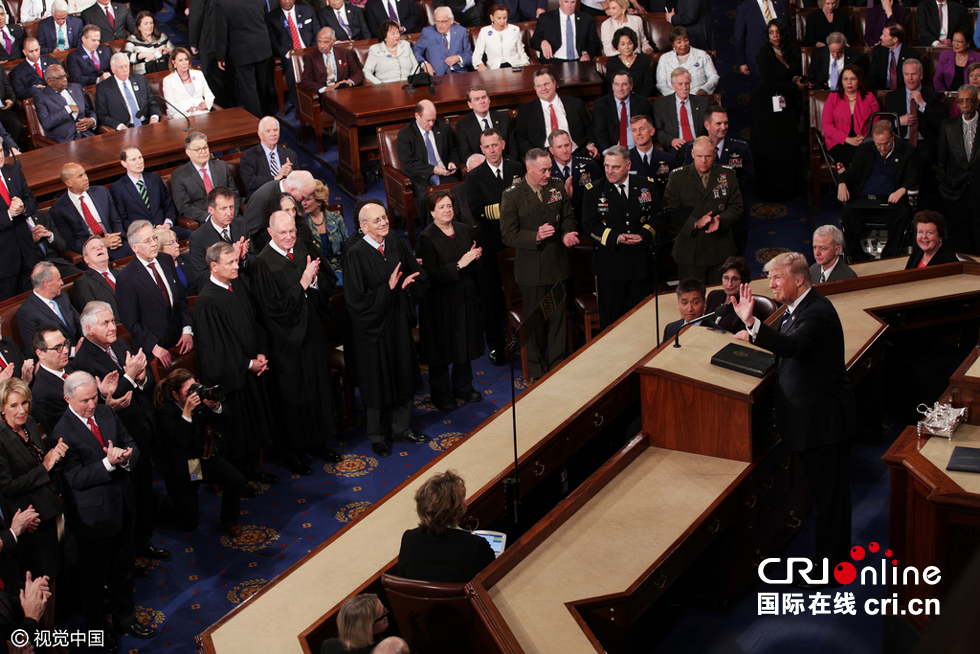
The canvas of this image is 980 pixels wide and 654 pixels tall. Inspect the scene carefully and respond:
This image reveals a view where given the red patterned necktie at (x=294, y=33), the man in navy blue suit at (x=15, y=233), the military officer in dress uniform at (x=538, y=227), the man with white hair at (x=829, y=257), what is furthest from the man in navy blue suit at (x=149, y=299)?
the red patterned necktie at (x=294, y=33)

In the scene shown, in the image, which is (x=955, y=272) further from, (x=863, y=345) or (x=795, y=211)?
(x=795, y=211)

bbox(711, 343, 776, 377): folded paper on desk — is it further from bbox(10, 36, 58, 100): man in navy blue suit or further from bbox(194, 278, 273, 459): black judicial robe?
bbox(10, 36, 58, 100): man in navy blue suit

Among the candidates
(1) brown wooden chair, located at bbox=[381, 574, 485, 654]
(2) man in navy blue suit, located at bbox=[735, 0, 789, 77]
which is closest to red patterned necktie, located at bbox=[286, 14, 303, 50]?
(2) man in navy blue suit, located at bbox=[735, 0, 789, 77]

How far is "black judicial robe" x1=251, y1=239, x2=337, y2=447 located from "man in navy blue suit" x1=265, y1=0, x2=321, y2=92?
418 centimetres

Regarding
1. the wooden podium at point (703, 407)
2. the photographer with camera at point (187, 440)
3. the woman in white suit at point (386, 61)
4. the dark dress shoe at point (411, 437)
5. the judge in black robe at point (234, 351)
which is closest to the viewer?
the wooden podium at point (703, 407)

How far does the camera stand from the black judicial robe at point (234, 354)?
5125mm

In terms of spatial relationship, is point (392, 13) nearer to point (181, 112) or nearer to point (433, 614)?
point (181, 112)

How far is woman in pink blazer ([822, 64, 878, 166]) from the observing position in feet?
24.9

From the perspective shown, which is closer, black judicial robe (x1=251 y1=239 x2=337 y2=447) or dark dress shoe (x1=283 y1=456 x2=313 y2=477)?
black judicial robe (x1=251 y1=239 x2=337 y2=447)

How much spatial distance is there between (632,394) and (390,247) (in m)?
1.72

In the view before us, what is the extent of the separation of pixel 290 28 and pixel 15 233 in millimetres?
3896

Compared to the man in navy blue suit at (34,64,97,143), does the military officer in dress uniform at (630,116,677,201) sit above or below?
below

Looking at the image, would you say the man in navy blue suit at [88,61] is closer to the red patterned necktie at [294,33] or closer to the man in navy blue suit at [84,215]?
the red patterned necktie at [294,33]

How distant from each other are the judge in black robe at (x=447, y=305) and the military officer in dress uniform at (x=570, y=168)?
883 millimetres
